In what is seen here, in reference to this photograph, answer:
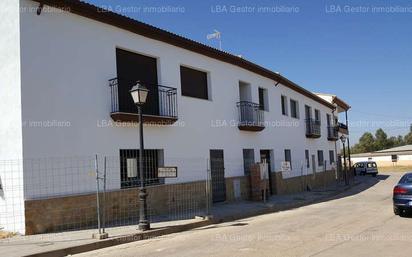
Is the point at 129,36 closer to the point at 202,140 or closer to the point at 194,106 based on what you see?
the point at 194,106

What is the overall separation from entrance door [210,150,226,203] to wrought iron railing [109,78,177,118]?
121 inches

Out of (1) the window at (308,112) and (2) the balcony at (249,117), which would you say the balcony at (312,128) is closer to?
(1) the window at (308,112)

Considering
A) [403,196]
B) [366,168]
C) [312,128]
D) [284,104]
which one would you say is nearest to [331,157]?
[312,128]

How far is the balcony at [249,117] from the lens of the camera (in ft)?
62.4

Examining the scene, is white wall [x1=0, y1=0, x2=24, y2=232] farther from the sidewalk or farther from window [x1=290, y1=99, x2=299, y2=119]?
window [x1=290, y1=99, x2=299, y2=119]

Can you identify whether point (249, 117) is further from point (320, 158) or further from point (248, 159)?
point (320, 158)

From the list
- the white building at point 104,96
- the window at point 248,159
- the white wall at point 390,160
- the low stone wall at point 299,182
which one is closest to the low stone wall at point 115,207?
the white building at point 104,96

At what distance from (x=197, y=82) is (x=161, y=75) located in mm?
2376

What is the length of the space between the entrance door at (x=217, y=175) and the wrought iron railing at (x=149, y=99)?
307 cm

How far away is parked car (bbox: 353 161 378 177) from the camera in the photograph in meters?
45.3

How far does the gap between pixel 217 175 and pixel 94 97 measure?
6615mm

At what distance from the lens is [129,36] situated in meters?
13.6

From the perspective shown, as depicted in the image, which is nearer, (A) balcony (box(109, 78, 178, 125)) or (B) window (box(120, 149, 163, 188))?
(A) balcony (box(109, 78, 178, 125))

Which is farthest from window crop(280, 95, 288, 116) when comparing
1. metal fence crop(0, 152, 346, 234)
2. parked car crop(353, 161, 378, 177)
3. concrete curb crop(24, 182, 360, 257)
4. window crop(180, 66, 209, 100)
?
parked car crop(353, 161, 378, 177)
